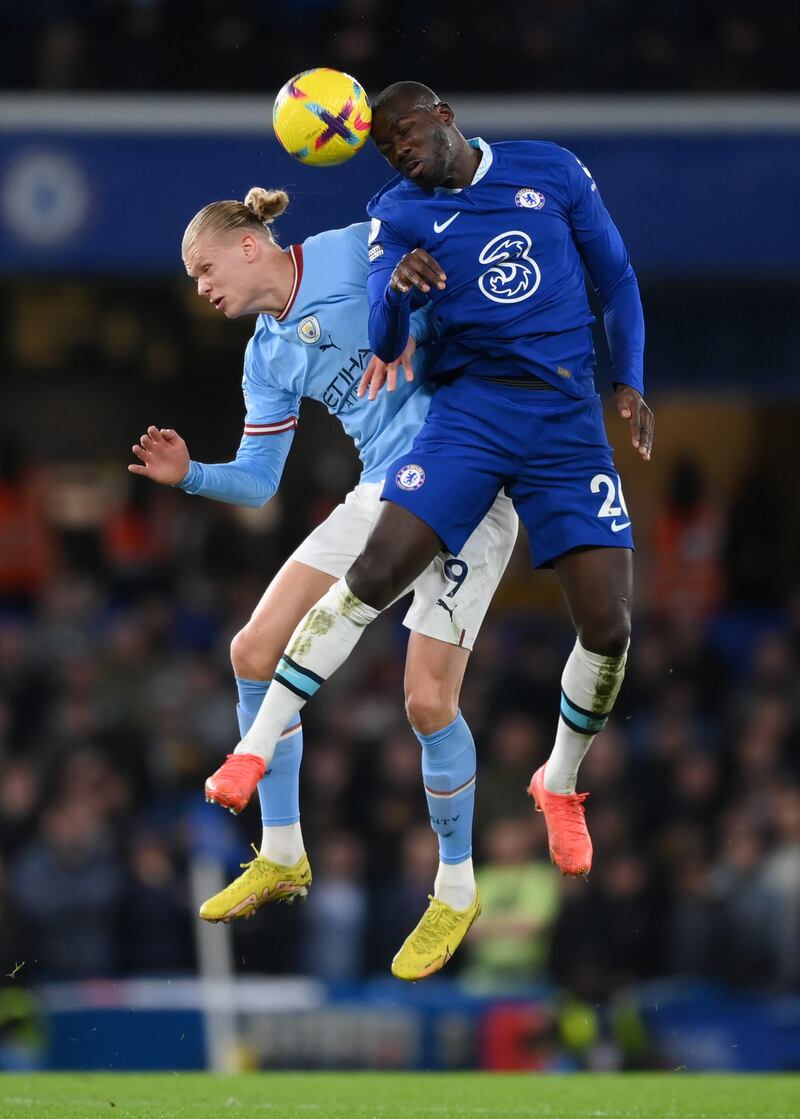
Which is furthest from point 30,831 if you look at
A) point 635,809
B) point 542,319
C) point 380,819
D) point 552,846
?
point 542,319

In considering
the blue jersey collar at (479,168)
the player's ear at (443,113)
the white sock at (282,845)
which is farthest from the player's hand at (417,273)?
the white sock at (282,845)

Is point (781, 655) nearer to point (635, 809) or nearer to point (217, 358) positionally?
point (635, 809)

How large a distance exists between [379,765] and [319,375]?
5.44 metres

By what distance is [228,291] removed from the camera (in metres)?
6.47

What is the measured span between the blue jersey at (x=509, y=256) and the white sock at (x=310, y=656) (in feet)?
2.61

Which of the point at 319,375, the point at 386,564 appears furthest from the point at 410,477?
the point at 319,375

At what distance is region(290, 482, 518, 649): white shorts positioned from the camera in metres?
6.44

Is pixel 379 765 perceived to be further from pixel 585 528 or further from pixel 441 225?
pixel 441 225

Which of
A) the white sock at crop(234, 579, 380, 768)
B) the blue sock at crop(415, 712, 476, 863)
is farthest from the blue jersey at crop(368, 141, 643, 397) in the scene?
the blue sock at crop(415, 712, 476, 863)

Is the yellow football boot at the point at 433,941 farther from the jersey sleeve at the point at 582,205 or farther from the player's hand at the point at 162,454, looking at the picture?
the jersey sleeve at the point at 582,205

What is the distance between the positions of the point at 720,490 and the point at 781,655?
2683 millimetres

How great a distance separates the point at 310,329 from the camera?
6.56m

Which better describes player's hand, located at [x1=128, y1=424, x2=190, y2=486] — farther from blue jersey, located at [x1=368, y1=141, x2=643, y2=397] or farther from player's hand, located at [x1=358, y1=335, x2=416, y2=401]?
blue jersey, located at [x1=368, y1=141, x2=643, y2=397]

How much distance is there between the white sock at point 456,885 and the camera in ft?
21.8
